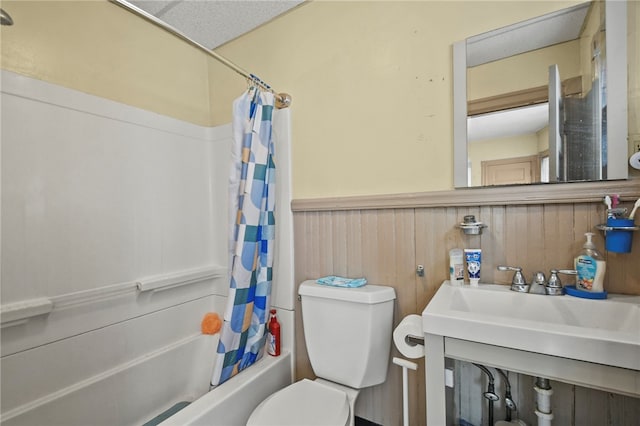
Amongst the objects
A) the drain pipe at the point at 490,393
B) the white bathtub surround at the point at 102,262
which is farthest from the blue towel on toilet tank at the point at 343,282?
the drain pipe at the point at 490,393

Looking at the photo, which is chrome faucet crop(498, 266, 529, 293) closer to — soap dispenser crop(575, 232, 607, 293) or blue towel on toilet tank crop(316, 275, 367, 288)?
soap dispenser crop(575, 232, 607, 293)

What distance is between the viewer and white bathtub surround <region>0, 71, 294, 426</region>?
3.65 feet

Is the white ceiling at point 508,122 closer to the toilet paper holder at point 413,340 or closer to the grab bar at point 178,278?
the toilet paper holder at point 413,340

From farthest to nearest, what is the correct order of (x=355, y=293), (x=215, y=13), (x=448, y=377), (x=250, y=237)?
1. (x=215, y=13)
2. (x=250, y=237)
3. (x=355, y=293)
4. (x=448, y=377)

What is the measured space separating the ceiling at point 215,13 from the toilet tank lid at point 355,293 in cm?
149

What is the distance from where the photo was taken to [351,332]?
47.6 inches

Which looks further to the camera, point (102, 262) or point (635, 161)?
point (102, 262)

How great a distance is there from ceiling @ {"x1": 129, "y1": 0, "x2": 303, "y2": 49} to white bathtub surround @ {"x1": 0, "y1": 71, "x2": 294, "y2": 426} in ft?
1.80

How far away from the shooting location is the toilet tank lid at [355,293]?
1183 millimetres

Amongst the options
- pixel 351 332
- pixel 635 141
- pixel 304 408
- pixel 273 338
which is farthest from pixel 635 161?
pixel 273 338

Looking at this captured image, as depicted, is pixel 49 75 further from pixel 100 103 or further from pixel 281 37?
pixel 281 37

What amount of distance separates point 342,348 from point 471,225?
0.74 metres

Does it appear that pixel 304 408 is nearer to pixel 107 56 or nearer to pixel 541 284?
pixel 541 284

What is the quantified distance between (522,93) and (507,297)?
76cm
